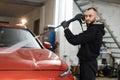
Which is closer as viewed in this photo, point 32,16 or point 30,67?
point 30,67

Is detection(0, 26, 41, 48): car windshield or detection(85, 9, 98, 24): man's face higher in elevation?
detection(85, 9, 98, 24): man's face

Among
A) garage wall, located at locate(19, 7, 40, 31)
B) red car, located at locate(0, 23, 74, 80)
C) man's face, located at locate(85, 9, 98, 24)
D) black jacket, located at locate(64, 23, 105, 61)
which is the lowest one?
red car, located at locate(0, 23, 74, 80)

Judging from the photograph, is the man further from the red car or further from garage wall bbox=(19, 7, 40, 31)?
garage wall bbox=(19, 7, 40, 31)

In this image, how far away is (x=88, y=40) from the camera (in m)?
2.47

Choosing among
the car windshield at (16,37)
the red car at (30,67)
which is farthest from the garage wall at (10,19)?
the red car at (30,67)

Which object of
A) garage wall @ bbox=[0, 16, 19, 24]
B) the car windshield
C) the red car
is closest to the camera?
the red car

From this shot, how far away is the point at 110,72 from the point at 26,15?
22.7 feet

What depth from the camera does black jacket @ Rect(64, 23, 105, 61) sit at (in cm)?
246

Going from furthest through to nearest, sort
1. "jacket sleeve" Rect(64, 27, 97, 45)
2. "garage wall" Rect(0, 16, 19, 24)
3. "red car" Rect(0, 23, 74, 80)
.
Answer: "garage wall" Rect(0, 16, 19, 24) < "jacket sleeve" Rect(64, 27, 97, 45) < "red car" Rect(0, 23, 74, 80)

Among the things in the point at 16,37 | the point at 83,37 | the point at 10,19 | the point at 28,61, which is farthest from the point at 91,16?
the point at 10,19

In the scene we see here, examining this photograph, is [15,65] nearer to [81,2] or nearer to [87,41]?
[87,41]

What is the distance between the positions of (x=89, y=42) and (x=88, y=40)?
0.17 ft

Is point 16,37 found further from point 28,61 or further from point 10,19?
point 10,19

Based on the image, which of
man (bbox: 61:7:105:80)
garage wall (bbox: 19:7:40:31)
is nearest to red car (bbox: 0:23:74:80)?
man (bbox: 61:7:105:80)
